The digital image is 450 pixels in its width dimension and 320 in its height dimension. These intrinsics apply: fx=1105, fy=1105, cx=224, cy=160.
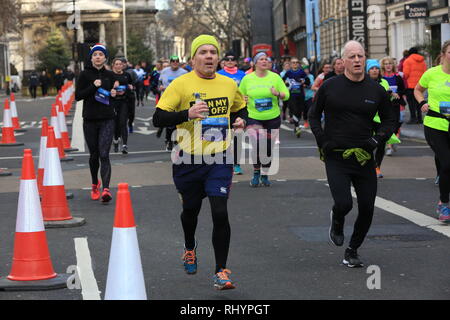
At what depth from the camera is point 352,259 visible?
852cm

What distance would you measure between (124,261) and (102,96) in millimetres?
7004

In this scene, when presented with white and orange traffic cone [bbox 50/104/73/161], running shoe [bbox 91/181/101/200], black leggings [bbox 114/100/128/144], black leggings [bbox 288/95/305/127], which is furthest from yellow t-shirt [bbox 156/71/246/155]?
black leggings [bbox 288/95/305/127]

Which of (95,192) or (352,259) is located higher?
(95,192)

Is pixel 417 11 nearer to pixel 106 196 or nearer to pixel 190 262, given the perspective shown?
pixel 106 196

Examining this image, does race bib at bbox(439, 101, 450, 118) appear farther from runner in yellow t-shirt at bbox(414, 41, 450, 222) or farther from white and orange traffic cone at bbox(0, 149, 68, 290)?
white and orange traffic cone at bbox(0, 149, 68, 290)

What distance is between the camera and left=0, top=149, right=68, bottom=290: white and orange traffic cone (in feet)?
25.7

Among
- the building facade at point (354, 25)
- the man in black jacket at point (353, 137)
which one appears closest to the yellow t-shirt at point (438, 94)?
the man in black jacket at point (353, 137)

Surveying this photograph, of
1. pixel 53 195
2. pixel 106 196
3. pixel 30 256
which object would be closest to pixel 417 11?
pixel 106 196

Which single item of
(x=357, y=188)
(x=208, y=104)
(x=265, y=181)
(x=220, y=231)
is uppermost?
(x=208, y=104)

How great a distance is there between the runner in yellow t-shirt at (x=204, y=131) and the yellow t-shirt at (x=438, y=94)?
11.9ft

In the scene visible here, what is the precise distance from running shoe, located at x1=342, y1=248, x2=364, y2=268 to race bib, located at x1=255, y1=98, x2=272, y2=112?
6275mm

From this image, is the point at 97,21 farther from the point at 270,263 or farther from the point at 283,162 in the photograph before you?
the point at 270,263

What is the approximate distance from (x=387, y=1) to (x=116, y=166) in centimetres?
3217

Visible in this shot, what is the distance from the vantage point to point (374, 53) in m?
50.7
